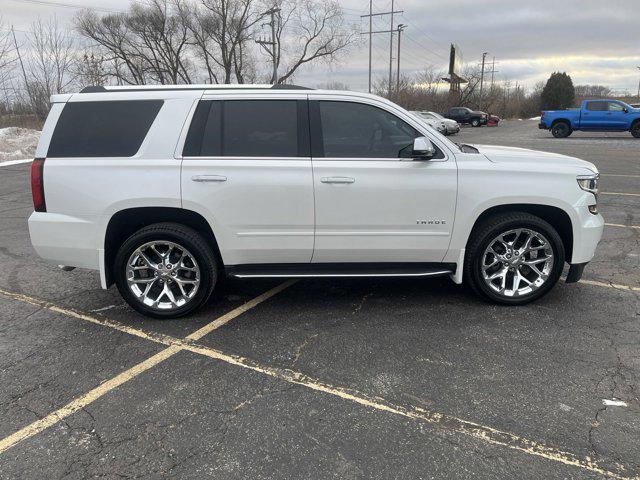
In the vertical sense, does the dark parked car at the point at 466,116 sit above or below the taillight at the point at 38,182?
above

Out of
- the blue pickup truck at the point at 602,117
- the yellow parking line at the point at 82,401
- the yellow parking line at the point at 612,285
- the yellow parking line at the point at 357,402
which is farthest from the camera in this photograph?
the blue pickup truck at the point at 602,117

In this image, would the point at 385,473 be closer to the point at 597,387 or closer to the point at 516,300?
the point at 597,387

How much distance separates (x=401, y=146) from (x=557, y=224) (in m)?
1.63

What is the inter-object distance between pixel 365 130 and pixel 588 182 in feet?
6.58

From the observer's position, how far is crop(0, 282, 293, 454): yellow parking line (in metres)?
2.85

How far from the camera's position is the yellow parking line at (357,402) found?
2561 mm

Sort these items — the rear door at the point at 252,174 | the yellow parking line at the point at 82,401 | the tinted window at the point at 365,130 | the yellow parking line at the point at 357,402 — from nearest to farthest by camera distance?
the yellow parking line at the point at 357,402 → the yellow parking line at the point at 82,401 → the rear door at the point at 252,174 → the tinted window at the point at 365,130

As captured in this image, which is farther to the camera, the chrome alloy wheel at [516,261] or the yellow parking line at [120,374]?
the chrome alloy wheel at [516,261]

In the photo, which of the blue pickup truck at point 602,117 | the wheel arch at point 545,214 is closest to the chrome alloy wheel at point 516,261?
the wheel arch at point 545,214

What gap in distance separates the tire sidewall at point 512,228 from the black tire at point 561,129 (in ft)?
82.3

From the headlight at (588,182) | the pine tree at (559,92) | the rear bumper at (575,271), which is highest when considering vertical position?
the pine tree at (559,92)

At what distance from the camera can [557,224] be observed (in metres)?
4.41

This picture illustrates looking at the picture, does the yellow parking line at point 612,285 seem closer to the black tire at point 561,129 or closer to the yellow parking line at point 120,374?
the yellow parking line at point 120,374

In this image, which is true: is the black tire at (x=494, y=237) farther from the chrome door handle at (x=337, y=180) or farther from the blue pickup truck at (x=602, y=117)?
the blue pickup truck at (x=602, y=117)
